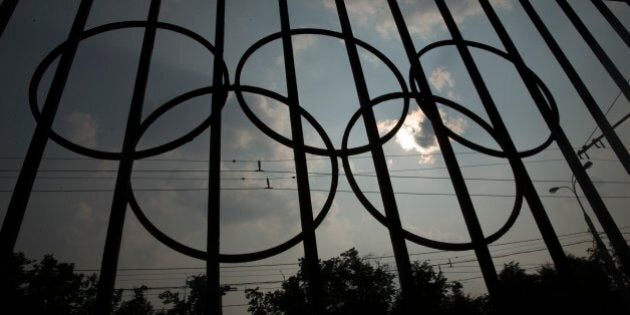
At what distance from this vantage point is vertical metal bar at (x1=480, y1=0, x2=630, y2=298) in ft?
6.23

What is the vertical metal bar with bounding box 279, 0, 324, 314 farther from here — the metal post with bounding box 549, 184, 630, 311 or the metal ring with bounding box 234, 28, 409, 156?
the metal post with bounding box 549, 184, 630, 311

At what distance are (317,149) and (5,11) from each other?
1.65 m

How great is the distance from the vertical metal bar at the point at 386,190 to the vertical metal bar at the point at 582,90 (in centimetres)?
156

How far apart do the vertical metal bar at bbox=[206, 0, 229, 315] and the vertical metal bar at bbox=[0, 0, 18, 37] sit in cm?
95

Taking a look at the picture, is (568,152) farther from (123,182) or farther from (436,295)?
(436,295)

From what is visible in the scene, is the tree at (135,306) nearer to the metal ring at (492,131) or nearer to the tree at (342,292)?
the tree at (342,292)

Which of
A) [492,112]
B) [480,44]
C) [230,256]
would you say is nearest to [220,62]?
[230,256]

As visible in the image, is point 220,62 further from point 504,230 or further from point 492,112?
point 504,230

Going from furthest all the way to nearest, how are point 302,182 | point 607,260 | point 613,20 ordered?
point 607,260 < point 613,20 < point 302,182

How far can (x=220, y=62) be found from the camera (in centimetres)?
175

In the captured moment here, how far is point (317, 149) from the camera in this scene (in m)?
1.97

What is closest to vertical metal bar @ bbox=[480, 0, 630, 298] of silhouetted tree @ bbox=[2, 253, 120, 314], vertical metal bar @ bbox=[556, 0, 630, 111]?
vertical metal bar @ bbox=[556, 0, 630, 111]

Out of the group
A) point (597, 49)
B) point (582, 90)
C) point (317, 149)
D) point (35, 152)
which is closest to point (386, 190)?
point (317, 149)

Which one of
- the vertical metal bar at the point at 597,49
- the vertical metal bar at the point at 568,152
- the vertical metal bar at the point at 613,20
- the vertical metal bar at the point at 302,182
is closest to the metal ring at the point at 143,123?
the vertical metal bar at the point at 302,182
